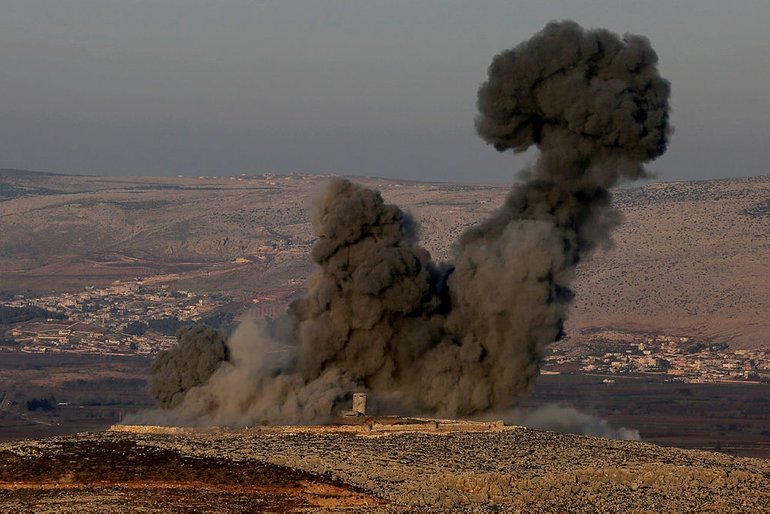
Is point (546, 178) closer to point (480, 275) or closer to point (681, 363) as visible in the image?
point (480, 275)

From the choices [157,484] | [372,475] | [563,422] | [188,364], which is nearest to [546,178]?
[563,422]

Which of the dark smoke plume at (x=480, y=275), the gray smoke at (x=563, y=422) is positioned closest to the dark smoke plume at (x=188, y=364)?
the dark smoke plume at (x=480, y=275)

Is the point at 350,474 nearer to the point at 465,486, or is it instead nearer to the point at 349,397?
the point at 465,486

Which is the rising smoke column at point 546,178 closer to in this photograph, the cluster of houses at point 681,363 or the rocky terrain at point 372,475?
the rocky terrain at point 372,475

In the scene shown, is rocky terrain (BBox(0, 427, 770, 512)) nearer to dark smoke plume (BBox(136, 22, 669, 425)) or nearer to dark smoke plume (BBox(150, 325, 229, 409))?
dark smoke plume (BBox(136, 22, 669, 425))

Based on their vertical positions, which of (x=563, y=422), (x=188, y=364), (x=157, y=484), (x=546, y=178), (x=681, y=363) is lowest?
(x=681, y=363)

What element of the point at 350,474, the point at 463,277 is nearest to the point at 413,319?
the point at 463,277
